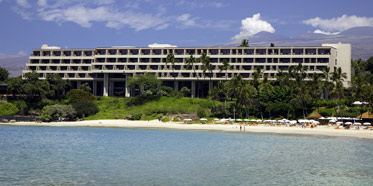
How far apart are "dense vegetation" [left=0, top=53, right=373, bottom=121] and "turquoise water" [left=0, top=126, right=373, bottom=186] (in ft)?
106

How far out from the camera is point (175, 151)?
48.3 m

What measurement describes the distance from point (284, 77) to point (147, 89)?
140ft

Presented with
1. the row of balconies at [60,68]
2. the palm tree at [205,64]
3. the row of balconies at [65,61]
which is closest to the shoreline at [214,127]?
the palm tree at [205,64]

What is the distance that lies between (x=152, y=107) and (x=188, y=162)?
67.8 metres

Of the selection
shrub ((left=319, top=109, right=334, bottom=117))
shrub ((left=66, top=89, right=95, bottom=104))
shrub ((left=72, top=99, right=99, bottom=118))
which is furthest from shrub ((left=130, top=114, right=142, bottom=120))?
shrub ((left=319, top=109, right=334, bottom=117))

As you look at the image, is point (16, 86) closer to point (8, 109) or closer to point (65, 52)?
point (8, 109)

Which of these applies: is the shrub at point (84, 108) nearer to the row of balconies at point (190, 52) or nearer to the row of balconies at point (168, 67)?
the row of balconies at point (168, 67)

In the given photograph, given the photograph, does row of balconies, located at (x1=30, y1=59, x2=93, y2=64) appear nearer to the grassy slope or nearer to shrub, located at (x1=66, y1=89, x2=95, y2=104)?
shrub, located at (x1=66, y1=89, x2=95, y2=104)

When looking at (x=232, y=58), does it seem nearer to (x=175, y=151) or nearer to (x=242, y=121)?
(x=242, y=121)

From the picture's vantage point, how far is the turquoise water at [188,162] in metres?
31.7

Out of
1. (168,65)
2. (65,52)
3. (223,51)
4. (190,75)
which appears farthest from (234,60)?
(65,52)

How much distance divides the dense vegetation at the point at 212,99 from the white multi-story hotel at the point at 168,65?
4.01 m

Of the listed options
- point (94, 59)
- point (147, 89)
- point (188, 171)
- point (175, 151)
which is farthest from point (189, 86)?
point (188, 171)

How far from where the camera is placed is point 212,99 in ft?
347
